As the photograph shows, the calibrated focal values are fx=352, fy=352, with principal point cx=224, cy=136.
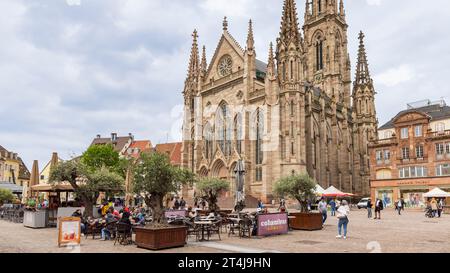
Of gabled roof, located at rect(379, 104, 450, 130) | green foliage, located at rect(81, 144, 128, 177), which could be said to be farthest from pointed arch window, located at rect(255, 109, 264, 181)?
green foliage, located at rect(81, 144, 128, 177)

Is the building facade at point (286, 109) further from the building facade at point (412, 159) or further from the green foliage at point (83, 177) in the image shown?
the green foliage at point (83, 177)

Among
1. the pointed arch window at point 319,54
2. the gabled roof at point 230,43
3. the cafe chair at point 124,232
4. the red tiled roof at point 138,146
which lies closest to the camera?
the cafe chair at point 124,232

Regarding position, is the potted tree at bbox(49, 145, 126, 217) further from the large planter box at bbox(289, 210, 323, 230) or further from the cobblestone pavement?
the large planter box at bbox(289, 210, 323, 230)

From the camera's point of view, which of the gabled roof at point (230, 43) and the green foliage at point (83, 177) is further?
the gabled roof at point (230, 43)

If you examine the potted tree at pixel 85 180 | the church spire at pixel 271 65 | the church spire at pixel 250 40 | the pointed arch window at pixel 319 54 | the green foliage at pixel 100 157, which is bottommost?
the potted tree at pixel 85 180

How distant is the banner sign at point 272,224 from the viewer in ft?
51.3

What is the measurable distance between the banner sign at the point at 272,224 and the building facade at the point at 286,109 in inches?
943

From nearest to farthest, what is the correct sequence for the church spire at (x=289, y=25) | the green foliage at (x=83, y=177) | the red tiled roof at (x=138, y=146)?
the green foliage at (x=83, y=177), the church spire at (x=289, y=25), the red tiled roof at (x=138, y=146)

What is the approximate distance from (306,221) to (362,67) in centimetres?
5256

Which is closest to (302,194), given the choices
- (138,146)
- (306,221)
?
(306,221)

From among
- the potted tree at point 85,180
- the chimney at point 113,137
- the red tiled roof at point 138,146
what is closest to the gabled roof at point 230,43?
the red tiled roof at point 138,146

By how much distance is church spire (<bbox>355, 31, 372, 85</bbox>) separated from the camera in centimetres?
6247
